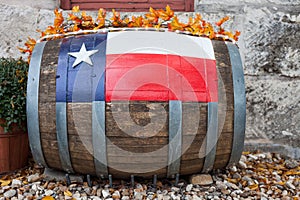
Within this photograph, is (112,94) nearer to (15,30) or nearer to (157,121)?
(157,121)

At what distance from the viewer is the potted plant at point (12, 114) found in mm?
1684

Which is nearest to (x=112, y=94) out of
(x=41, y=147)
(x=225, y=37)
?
(x=41, y=147)

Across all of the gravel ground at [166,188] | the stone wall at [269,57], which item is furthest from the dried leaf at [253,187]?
the stone wall at [269,57]

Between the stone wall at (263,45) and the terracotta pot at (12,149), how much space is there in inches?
27.8

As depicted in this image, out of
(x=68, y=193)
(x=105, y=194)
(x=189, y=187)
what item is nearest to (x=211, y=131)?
(x=189, y=187)

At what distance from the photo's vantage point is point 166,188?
160 centimetres

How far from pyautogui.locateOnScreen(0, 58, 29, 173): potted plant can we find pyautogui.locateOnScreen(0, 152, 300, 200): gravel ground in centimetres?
9

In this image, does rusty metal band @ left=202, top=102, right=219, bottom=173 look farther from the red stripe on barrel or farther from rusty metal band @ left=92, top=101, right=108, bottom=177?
rusty metal band @ left=92, top=101, right=108, bottom=177

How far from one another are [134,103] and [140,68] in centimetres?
15

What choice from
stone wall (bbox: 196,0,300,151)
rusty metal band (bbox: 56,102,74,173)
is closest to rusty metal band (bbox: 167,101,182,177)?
rusty metal band (bbox: 56,102,74,173)

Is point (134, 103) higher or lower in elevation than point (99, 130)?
higher

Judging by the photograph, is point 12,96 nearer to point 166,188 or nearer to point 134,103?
point 134,103

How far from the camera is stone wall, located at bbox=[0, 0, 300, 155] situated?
89.0 inches

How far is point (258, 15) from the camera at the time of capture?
227 cm
